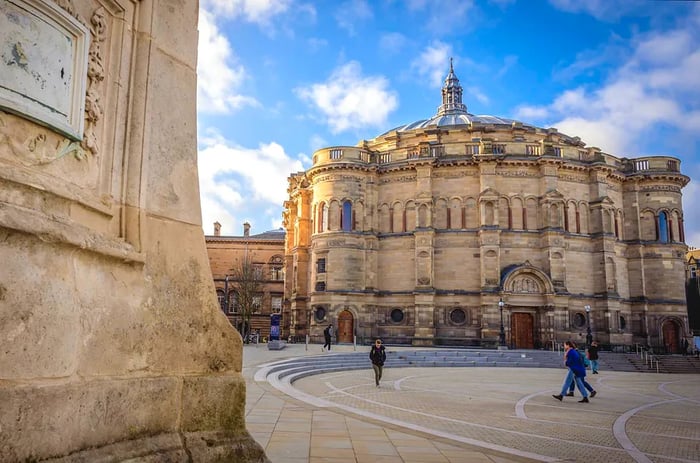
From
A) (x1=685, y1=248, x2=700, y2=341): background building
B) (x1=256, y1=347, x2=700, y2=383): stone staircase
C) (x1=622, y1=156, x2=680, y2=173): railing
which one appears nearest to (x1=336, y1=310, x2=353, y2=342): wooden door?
(x1=256, y1=347, x2=700, y2=383): stone staircase

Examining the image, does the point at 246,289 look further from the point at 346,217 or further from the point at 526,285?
the point at 526,285

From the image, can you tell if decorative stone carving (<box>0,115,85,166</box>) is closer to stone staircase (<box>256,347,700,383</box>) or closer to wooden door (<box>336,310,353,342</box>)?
stone staircase (<box>256,347,700,383</box>)

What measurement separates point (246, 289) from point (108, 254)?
5085 centimetres

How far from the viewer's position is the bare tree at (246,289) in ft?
172

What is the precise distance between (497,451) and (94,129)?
7037 mm

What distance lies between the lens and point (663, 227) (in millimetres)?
47156

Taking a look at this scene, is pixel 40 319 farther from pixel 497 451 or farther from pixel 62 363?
pixel 497 451

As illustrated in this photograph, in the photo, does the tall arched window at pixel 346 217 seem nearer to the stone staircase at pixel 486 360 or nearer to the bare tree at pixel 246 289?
the bare tree at pixel 246 289

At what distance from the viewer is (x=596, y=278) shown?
44.0m

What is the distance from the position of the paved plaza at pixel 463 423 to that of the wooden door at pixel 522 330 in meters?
21.3

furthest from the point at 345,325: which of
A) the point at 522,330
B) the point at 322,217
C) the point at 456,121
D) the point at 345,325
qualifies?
the point at 456,121

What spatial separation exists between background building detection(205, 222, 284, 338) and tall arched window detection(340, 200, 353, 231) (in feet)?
70.2

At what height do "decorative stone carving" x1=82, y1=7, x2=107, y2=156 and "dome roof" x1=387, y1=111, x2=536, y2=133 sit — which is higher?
"dome roof" x1=387, y1=111, x2=536, y2=133

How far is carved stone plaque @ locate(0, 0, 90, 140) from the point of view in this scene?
3.46 m
